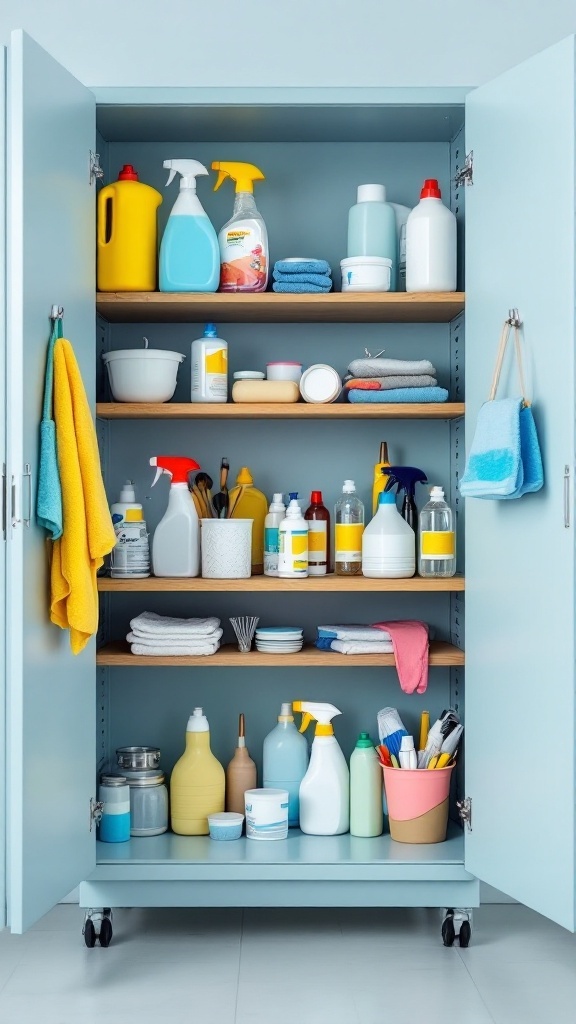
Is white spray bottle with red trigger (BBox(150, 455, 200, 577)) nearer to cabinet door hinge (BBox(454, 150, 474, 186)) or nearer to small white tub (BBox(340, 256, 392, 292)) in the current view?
small white tub (BBox(340, 256, 392, 292))

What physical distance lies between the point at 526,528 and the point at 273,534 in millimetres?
652

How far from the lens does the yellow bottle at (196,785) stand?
237 cm

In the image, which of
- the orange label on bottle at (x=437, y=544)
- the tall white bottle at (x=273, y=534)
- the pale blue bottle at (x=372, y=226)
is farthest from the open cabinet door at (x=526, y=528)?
the tall white bottle at (x=273, y=534)

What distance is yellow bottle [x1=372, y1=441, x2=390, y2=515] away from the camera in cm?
247

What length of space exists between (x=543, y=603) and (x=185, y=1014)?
0.99 metres

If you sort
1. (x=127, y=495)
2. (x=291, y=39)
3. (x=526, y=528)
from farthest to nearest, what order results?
(x=291, y=39)
(x=127, y=495)
(x=526, y=528)

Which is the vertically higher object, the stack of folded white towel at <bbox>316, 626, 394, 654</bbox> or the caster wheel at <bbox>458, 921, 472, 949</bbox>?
the stack of folded white towel at <bbox>316, 626, 394, 654</bbox>

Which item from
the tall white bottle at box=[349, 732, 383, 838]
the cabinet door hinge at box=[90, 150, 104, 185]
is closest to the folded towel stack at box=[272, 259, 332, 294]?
the cabinet door hinge at box=[90, 150, 104, 185]

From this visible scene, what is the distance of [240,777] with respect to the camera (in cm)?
241

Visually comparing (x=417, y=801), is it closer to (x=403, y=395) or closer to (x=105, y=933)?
(x=105, y=933)

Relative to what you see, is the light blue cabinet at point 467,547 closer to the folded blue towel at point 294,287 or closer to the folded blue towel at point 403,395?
the folded blue towel at point 403,395

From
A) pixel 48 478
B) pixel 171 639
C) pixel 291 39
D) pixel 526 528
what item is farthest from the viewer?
pixel 291 39

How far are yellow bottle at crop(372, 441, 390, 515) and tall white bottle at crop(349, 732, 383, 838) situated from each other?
22.9 inches

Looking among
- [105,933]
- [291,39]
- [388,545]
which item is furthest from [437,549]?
[291,39]
